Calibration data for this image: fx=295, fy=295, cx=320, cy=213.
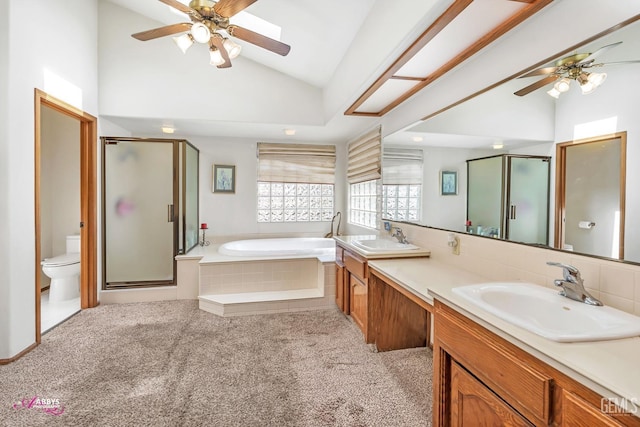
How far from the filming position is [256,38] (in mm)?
2066

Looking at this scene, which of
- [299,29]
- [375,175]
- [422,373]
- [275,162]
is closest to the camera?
[422,373]

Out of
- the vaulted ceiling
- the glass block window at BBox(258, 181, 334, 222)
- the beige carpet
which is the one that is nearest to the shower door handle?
the vaulted ceiling

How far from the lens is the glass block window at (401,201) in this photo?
98.9 inches

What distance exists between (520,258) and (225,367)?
1.95 m

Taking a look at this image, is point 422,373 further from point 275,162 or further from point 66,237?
point 66,237

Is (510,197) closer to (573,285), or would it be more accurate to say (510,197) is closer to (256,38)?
(573,285)

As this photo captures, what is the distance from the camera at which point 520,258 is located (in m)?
1.50

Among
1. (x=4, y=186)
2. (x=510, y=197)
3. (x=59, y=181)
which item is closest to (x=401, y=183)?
(x=510, y=197)

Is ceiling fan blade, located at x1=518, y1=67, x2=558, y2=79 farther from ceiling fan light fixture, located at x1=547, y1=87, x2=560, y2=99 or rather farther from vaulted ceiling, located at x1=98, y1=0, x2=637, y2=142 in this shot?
vaulted ceiling, located at x1=98, y1=0, x2=637, y2=142

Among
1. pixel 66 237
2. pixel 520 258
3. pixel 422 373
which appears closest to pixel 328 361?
pixel 422 373

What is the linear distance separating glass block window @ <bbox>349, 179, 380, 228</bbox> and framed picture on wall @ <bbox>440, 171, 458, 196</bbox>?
110cm

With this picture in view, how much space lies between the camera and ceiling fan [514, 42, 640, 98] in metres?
1.15

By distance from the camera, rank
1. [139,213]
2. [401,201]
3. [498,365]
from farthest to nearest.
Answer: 1. [139,213]
2. [401,201]
3. [498,365]

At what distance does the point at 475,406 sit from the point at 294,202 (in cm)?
379
